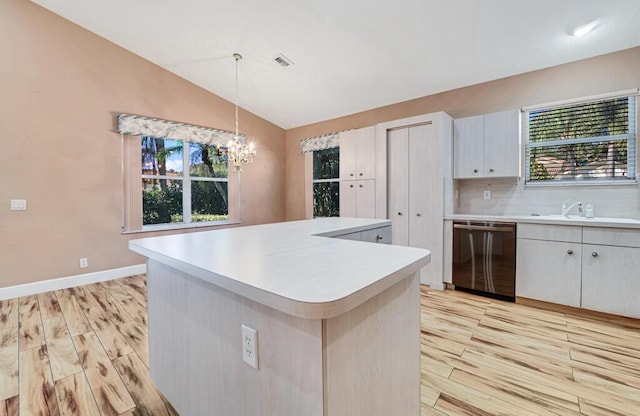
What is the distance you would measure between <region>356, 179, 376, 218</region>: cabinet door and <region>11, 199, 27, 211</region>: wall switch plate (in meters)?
4.07

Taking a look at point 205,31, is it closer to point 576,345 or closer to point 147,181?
point 147,181

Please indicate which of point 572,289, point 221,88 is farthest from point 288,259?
point 221,88

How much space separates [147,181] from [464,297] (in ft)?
14.9

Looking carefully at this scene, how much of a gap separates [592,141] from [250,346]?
155 inches

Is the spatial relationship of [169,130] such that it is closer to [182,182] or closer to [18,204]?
[182,182]

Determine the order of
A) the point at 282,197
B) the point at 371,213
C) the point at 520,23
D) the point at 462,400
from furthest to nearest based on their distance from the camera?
the point at 282,197 < the point at 371,213 < the point at 520,23 < the point at 462,400

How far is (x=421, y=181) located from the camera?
11.7 feet

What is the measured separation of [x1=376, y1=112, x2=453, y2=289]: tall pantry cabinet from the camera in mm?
3402

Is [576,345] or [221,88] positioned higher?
[221,88]

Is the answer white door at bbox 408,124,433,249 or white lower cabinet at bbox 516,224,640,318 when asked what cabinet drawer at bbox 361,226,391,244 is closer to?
white door at bbox 408,124,433,249

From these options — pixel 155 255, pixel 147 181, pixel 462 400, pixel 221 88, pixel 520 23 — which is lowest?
pixel 462 400

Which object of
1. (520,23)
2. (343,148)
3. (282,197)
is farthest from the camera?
(282,197)

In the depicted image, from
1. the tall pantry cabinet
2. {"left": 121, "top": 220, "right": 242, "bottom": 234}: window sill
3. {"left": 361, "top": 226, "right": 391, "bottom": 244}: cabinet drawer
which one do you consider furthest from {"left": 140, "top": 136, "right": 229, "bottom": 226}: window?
{"left": 361, "top": 226, "right": 391, "bottom": 244}: cabinet drawer

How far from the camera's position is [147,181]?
14.0ft
